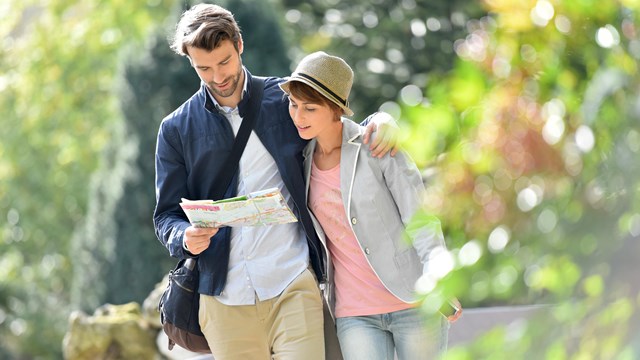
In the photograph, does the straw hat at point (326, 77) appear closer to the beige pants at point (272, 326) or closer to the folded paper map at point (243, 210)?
the folded paper map at point (243, 210)

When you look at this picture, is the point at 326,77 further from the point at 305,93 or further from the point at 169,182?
the point at 169,182

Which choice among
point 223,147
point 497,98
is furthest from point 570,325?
point 223,147

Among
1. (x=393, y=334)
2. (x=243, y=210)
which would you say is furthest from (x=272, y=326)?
(x=243, y=210)

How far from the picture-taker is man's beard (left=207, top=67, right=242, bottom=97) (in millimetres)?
4211

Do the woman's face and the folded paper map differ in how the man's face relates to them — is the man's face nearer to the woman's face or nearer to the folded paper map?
the woman's face

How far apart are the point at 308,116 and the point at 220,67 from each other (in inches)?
13.2

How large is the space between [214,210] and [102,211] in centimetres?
741

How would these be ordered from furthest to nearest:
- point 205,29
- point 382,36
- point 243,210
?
point 382,36 → point 205,29 → point 243,210

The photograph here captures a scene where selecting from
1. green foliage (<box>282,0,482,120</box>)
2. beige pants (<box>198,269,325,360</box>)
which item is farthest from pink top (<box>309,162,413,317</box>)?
green foliage (<box>282,0,482,120</box>)

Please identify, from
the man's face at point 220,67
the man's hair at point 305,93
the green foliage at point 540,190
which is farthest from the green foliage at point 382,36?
the green foliage at point 540,190

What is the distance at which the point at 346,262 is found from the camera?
424 cm

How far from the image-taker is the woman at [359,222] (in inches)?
162

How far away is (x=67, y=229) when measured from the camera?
15.8m

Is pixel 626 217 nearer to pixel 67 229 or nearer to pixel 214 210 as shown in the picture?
pixel 214 210
